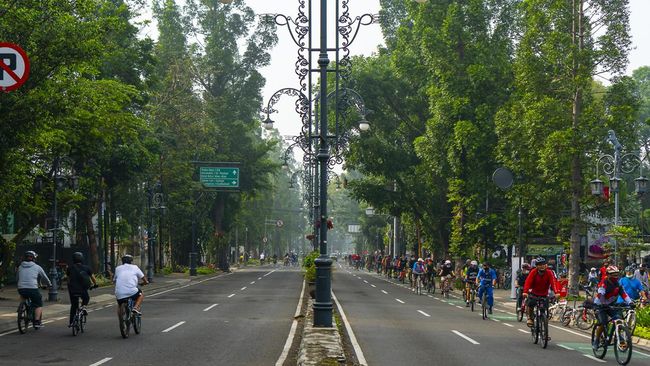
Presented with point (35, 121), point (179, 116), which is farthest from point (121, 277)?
point (179, 116)

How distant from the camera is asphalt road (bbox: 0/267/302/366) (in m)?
13.9

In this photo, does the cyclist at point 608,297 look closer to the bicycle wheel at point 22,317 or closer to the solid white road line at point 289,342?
the solid white road line at point 289,342

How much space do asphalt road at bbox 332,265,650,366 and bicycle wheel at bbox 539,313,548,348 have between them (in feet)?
0.60

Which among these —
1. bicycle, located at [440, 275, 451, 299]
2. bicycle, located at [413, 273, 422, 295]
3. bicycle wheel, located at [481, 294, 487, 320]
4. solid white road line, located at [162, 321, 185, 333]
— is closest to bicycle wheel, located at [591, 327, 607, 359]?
bicycle wheel, located at [481, 294, 487, 320]

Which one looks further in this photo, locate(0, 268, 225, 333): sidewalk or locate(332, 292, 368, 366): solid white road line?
locate(0, 268, 225, 333): sidewalk

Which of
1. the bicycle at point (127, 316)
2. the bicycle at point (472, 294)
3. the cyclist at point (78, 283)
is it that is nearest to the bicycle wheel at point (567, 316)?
the bicycle at point (472, 294)

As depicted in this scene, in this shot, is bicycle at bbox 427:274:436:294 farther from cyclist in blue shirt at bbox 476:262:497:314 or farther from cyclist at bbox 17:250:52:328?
cyclist at bbox 17:250:52:328

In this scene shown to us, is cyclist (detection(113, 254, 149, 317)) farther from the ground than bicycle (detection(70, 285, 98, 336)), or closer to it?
farther from the ground

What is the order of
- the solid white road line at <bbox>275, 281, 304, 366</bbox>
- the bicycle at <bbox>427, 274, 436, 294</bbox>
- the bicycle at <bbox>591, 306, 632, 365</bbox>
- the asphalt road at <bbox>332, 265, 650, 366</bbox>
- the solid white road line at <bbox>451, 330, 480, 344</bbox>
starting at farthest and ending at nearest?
the bicycle at <bbox>427, 274, 436, 294</bbox> < the solid white road line at <bbox>451, 330, 480, 344</bbox> < the asphalt road at <bbox>332, 265, 650, 366</bbox> < the bicycle at <bbox>591, 306, 632, 365</bbox> < the solid white road line at <bbox>275, 281, 304, 366</bbox>

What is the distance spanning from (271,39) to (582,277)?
37239 mm

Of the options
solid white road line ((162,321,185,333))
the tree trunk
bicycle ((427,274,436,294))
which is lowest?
bicycle ((427,274,436,294))

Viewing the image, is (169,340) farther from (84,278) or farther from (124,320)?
(84,278)

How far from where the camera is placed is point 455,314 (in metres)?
26.5

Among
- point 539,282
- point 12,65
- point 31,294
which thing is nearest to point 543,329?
point 539,282
